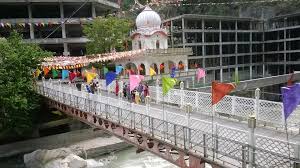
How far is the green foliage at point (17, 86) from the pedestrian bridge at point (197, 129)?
6231mm

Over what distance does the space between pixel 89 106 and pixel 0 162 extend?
46.7 feet

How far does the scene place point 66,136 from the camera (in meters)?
35.8

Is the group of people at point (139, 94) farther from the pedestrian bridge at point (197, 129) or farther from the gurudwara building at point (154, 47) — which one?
the gurudwara building at point (154, 47)

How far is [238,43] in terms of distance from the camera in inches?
2975

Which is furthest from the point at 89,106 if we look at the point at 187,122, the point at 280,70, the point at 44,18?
Result: the point at 280,70

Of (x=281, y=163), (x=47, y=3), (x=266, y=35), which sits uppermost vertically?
(x=47, y=3)

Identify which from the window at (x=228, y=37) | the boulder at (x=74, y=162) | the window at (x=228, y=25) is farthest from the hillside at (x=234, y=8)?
the boulder at (x=74, y=162)

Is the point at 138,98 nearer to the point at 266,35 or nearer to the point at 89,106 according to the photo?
the point at 89,106

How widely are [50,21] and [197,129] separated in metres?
51.8

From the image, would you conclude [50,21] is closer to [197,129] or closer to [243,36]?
[243,36]

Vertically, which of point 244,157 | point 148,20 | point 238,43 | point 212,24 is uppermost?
point 212,24

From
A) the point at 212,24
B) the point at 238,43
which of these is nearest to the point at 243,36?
the point at 238,43

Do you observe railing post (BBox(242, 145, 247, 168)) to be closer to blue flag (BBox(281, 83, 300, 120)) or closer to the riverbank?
blue flag (BBox(281, 83, 300, 120))

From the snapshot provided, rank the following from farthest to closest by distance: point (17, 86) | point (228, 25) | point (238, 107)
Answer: point (228, 25) → point (17, 86) → point (238, 107)
